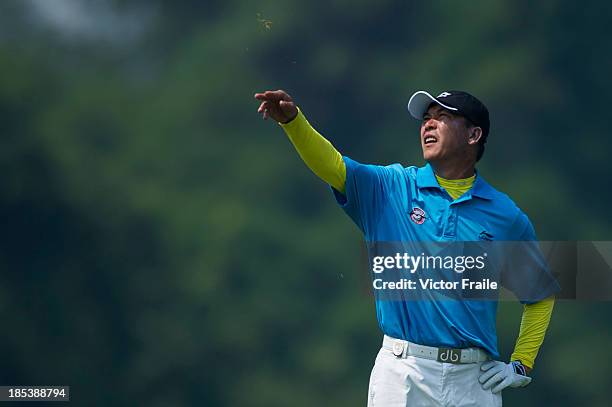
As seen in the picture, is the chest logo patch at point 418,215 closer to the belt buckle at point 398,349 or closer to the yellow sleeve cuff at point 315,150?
the yellow sleeve cuff at point 315,150

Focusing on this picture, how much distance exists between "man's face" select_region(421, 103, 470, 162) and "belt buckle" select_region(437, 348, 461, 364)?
672 millimetres

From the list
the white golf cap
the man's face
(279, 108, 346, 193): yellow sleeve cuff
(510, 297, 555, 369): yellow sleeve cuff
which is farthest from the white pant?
the white golf cap

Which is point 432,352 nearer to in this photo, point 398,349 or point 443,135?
point 398,349

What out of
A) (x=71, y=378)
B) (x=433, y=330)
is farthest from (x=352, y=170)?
(x=71, y=378)

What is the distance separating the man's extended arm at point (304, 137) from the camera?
125 inches

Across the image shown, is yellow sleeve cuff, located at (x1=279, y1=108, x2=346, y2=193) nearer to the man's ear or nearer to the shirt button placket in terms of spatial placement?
the shirt button placket

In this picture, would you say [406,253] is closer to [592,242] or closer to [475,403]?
[475,403]

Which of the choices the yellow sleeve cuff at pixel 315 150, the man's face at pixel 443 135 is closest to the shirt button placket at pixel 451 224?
the man's face at pixel 443 135

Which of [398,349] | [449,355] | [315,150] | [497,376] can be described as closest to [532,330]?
[497,376]

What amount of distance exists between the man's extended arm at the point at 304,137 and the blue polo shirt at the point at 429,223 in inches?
2.5

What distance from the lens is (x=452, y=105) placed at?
3639 millimetres

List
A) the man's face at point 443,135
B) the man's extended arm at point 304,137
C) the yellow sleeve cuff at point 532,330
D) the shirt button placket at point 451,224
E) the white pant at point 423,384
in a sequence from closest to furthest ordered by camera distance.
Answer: the man's extended arm at point 304,137
the white pant at point 423,384
the shirt button placket at point 451,224
the man's face at point 443,135
the yellow sleeve cuff at point 532,330

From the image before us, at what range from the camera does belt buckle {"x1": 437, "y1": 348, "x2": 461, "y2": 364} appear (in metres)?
3.34

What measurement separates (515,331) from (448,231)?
1.93 meters
